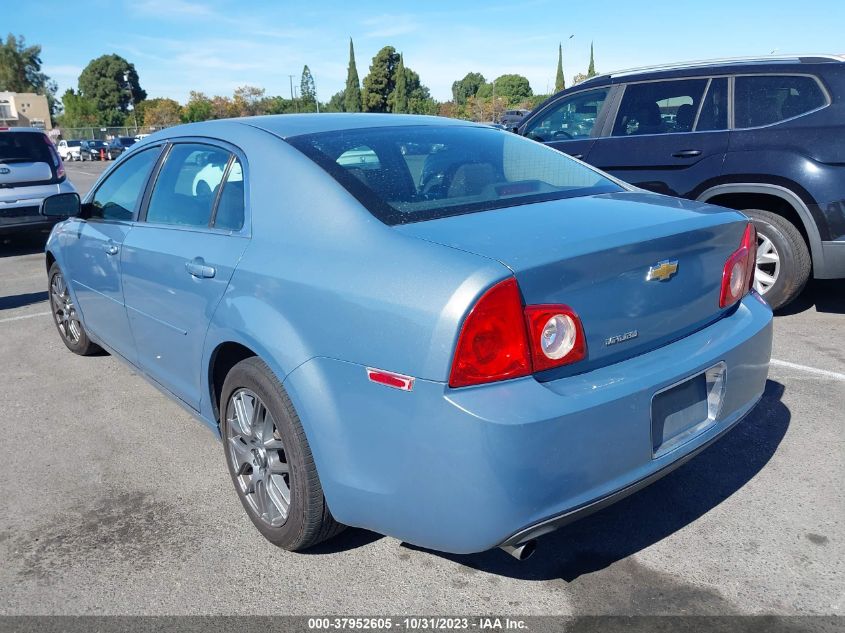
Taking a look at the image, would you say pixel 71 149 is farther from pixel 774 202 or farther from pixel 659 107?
pixel 774 202

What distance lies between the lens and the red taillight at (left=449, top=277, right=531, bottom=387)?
2.04 metres

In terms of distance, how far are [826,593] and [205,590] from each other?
7.01 ft

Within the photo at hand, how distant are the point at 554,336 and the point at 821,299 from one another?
17.0ft

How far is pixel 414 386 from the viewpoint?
6.87ft

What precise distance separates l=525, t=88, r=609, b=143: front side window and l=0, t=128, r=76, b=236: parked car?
Result: 22.0 feet

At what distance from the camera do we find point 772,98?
5.54 meters

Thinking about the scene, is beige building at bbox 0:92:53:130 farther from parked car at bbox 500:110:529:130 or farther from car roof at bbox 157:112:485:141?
car roof at bbox 157:112:485:141

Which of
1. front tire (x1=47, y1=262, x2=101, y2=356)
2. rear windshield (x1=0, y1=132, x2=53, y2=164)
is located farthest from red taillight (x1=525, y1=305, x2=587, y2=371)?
rear windshield (x1=0, y1=132, x2=53, y2=164)

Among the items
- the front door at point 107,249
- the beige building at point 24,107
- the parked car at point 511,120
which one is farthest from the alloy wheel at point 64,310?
the beige building at point 24,107

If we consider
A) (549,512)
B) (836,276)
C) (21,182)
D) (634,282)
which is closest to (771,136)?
(836,276)

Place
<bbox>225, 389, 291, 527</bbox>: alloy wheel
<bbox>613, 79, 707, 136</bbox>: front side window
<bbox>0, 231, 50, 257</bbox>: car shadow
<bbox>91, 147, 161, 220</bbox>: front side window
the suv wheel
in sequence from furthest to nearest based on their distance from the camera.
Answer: <bbox>0, 231, 50, 257</bbox>: car shadow → <bbox>613, 79, 707, 136</bbox>: front side window → the suv wheel → <bbox>91, 147, 161, 220</bbox>: front side window → <bbox>225, 389, 291, 527</bbox>: alloy wheel

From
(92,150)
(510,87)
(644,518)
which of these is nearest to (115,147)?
(92,150)

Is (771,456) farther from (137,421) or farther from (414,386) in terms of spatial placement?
(137,421)

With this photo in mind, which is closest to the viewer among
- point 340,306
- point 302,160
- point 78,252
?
point 340,306
